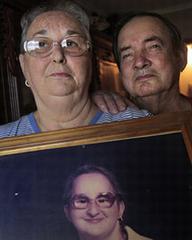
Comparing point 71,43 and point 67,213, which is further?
point 71,43

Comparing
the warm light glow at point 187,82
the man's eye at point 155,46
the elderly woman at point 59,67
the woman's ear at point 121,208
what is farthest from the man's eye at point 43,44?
the warm light glow at point 187,82

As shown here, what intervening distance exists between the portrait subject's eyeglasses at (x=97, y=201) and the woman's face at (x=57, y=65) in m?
0.28

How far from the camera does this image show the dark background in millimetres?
617

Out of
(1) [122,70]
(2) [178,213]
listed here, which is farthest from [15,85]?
(2) [178,213]

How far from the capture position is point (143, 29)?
3.27 feet

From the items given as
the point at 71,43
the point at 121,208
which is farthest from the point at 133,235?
the point at 71,43

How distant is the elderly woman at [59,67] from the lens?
84 cm

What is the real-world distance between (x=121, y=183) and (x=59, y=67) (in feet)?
1.04

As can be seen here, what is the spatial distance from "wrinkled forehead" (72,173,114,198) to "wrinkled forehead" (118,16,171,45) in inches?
18.7

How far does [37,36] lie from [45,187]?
0.37 metres

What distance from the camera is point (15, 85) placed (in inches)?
71.9

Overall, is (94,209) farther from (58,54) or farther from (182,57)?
(182,57)

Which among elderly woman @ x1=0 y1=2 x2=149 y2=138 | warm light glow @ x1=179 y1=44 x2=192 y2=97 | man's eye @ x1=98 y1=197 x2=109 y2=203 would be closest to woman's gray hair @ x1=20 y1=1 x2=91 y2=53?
elderly woman @ x1=0 y1=2 x2=149 y2=138

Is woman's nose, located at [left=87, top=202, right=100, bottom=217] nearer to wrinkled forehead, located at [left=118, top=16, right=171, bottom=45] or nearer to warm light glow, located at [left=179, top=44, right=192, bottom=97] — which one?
wrinkled forehead, located at [left=118, top=16, right=171, bottom=45]
